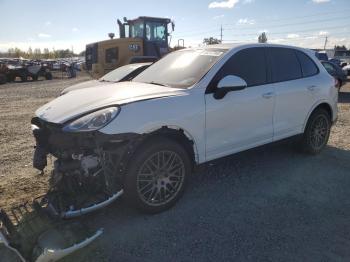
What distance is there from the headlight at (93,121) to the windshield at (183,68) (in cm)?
105

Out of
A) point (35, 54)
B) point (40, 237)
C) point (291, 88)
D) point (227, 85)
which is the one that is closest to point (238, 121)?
point (227, 85)

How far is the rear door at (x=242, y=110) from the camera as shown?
4.18 m

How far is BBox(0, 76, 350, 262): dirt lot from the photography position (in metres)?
3.23

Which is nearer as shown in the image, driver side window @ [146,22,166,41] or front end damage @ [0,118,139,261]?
front end damage @ [0,118,139,261]

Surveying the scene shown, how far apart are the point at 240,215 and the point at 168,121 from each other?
1313 millimetres

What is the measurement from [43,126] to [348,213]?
138 inches

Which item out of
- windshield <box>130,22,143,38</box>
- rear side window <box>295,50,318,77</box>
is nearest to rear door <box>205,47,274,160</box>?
rear side window <box>295,50,318,77</box>

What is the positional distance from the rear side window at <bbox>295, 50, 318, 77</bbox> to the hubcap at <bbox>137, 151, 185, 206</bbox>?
2.85 metres

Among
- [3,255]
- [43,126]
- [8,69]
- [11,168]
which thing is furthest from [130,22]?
[8,69]

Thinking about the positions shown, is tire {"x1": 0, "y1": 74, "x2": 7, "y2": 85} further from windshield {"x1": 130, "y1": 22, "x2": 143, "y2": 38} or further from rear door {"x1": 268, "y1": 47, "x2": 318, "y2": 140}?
rear door {"x1": 268, "y1": 47, "x2": 318, "y2": 140}

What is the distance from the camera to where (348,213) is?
3947 millimetres

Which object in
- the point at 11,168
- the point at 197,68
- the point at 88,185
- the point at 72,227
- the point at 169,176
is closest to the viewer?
the point at 72,227

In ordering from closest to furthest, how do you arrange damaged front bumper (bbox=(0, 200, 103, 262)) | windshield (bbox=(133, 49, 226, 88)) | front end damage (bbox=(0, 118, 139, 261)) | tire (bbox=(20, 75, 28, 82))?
damaged front bumper (bbox=(0, 200, 103, 262)), front end damage (bbox=(0, 118, 139, 261)), windshield (bbox=(133, 49, 226, 88)), tire (bbox=(20, 75, 28, 82))

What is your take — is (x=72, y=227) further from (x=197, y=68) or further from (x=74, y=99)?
(x=197, y=68)
